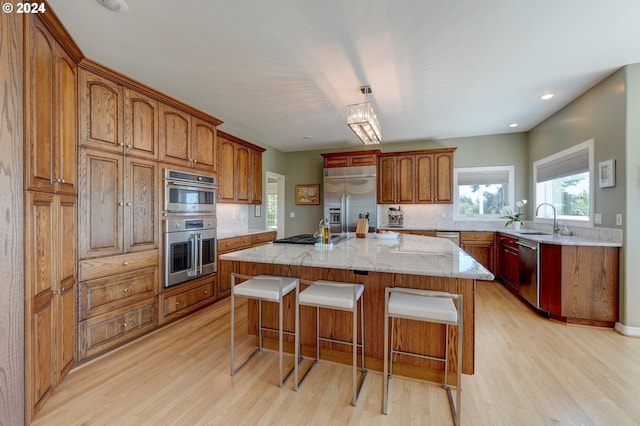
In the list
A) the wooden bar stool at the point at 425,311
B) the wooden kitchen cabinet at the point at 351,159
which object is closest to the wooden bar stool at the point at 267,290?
the wooden bar stool at the point at 425,311

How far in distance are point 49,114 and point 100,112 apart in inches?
23.6

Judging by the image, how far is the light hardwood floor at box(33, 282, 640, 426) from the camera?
5.33 feet

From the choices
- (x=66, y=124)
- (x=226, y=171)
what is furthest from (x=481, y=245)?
(x=66, y=124)

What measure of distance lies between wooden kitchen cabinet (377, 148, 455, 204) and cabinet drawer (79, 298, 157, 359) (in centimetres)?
424

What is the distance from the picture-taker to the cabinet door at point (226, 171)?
13.1 feet

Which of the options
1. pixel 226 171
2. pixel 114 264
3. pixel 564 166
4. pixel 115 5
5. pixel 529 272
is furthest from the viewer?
pixel 226 171

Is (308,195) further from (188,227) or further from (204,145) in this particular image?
(188,227)

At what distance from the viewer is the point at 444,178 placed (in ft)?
16.5

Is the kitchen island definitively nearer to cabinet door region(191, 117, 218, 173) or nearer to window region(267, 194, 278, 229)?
cabinet door region(191, 117, 218, 173)

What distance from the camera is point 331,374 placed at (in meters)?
2.07

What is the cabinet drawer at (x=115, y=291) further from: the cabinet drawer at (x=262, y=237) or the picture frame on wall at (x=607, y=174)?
the picture frame on wall at (x=607, y=174)

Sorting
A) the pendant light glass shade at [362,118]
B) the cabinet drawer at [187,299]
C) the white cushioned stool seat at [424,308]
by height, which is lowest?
the cabinet drawer at [187,299]

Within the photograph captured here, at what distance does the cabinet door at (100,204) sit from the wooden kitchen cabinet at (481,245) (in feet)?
16.1

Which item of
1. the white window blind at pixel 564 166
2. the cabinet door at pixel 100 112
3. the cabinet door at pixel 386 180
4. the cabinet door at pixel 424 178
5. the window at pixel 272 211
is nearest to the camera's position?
the cabinet door at pixel 100 112
